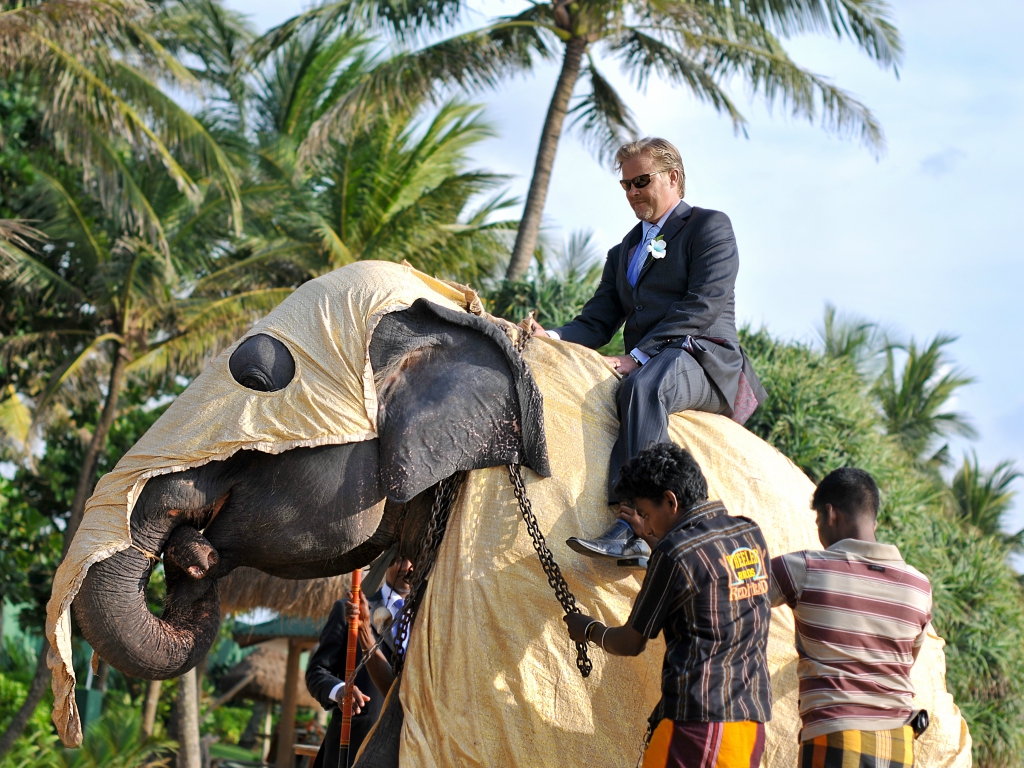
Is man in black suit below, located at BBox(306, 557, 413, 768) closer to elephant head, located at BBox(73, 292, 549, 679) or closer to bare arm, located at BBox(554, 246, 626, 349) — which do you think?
bare arm, located at BBox(554, 246, 626, 349)

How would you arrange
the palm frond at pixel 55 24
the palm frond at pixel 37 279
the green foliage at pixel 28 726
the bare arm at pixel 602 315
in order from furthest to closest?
the palm frond at pixel 37 279 → the green foliage at pixel 28 726 → the palm frond at pixel 55 24 → the bare arm at pixel 602 315

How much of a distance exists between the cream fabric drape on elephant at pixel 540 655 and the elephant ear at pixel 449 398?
0.11 meters

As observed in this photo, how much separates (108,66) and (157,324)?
210 inches

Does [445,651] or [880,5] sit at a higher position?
[880,5]

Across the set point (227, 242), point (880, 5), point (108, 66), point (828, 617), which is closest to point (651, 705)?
point (828, 617)

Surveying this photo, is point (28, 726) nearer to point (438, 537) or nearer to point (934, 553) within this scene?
point (934, 553)

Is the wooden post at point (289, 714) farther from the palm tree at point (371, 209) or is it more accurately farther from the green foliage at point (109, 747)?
the palm tree at point (371, 209)

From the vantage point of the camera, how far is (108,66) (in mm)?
13789

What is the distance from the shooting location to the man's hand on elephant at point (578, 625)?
3424mm

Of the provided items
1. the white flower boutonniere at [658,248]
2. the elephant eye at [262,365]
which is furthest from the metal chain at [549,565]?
the white flower boutonniere at [658,248]

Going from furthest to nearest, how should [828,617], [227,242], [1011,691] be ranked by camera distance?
[227,242], [1011,691], [828,617]

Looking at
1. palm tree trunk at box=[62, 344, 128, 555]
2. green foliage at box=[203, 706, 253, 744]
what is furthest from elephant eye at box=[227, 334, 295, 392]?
green foliage at box=[203, 706, 253, 744]

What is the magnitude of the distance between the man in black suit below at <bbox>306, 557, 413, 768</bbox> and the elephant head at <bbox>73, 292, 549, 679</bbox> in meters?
1.47

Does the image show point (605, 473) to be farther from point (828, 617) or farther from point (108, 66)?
point (108, 66)
